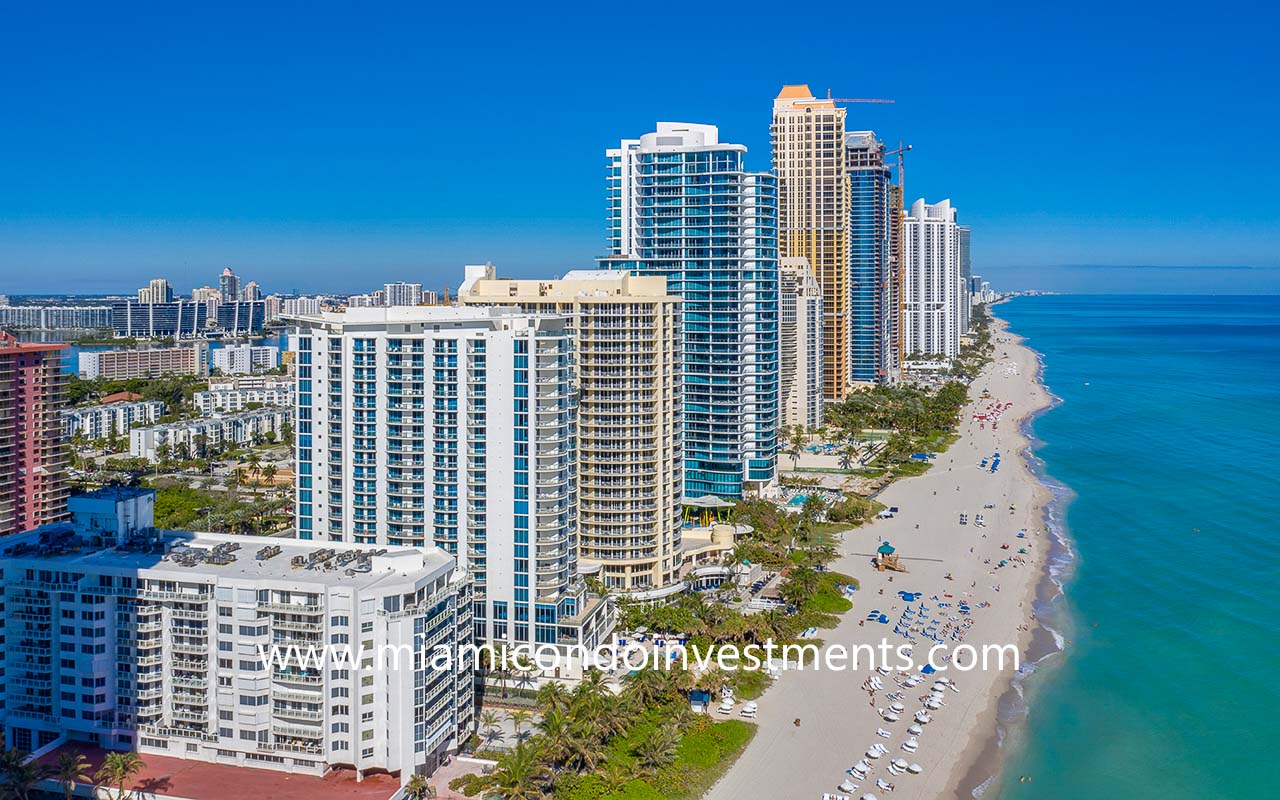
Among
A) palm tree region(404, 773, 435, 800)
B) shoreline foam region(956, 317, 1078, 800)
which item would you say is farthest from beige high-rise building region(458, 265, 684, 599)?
palm tree region(404, 773, 435, 800)

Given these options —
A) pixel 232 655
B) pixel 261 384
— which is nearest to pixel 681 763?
pixel 232 655

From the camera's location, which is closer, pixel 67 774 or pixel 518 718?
pixel 67 774

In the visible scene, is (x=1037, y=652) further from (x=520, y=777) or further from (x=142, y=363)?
(x=142, y=363)

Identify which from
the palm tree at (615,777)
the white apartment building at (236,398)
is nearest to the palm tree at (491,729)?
the palm tree at (615,777)

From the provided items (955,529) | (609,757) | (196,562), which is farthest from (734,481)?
(196,562)

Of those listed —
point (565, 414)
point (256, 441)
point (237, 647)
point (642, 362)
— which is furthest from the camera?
point (256, 441)

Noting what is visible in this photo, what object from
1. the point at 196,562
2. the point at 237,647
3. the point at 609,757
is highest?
the point at 196,562

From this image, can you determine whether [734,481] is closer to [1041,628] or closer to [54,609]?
[1041,628]
